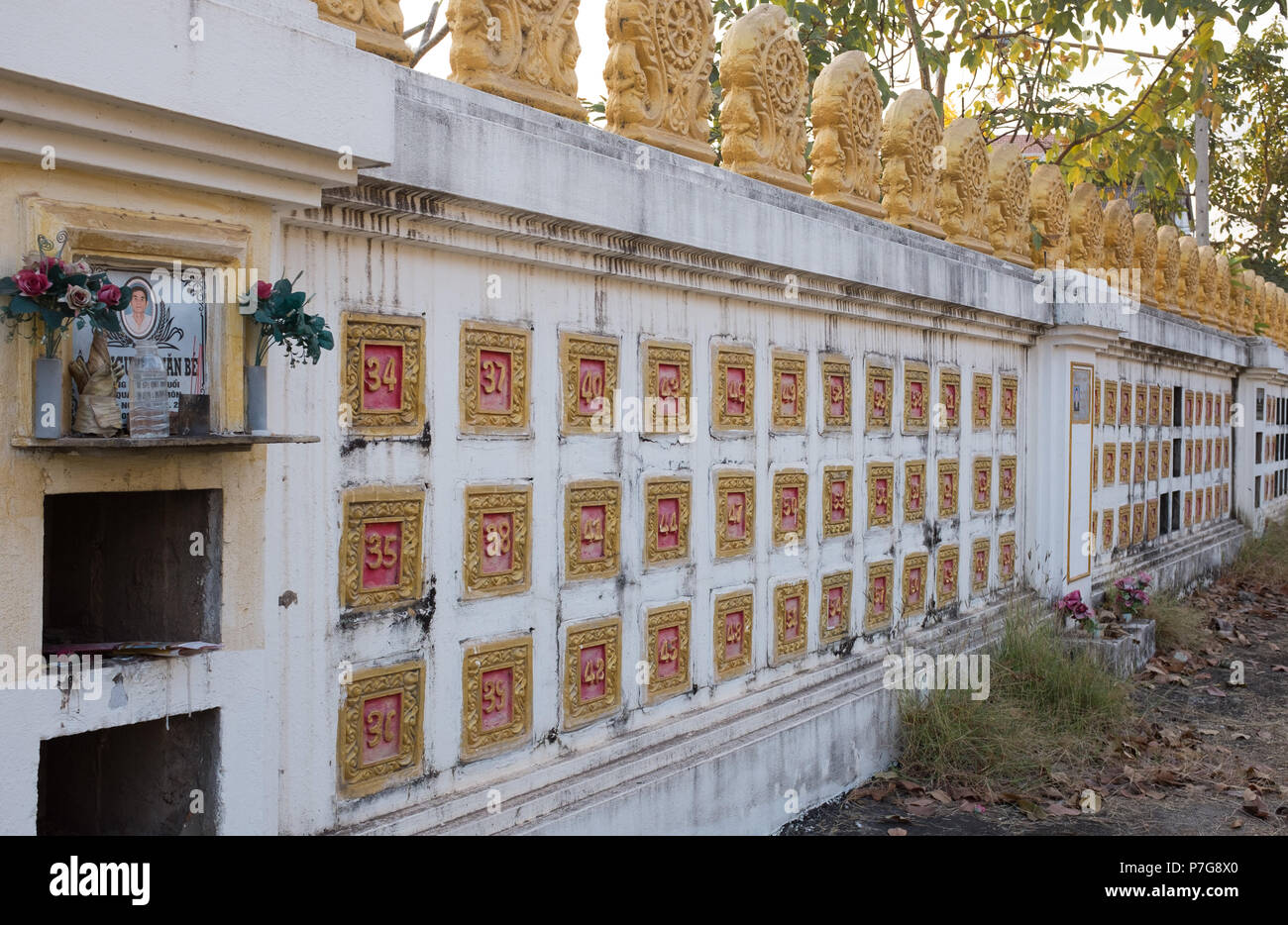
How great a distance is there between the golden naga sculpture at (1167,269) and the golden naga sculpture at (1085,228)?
1930 mm

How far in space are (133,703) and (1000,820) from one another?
13.0ft

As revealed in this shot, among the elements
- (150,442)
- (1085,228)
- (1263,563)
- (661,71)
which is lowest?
(1263,563)

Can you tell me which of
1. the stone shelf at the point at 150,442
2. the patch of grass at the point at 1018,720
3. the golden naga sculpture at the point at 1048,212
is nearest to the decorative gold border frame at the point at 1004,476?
the patch of grass at the point at 1018,720

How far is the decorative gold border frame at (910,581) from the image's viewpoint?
6473mm

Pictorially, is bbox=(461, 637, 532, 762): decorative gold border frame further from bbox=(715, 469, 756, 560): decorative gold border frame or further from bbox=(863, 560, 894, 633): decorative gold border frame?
bbox=(863, 560, 894, 633): decorative gold border frame

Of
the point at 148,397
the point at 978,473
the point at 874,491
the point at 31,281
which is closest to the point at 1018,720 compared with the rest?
the point at 874,491

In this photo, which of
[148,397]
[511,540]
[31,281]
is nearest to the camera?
[31,281]

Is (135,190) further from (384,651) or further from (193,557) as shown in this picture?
(384,651)

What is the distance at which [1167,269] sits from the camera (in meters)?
11.1

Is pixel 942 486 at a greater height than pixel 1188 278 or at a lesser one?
lesser

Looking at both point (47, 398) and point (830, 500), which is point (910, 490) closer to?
point (830, 500)

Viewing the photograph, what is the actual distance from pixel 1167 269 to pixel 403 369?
950 centimetres

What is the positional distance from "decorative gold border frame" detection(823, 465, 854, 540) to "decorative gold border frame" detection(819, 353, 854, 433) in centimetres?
21
